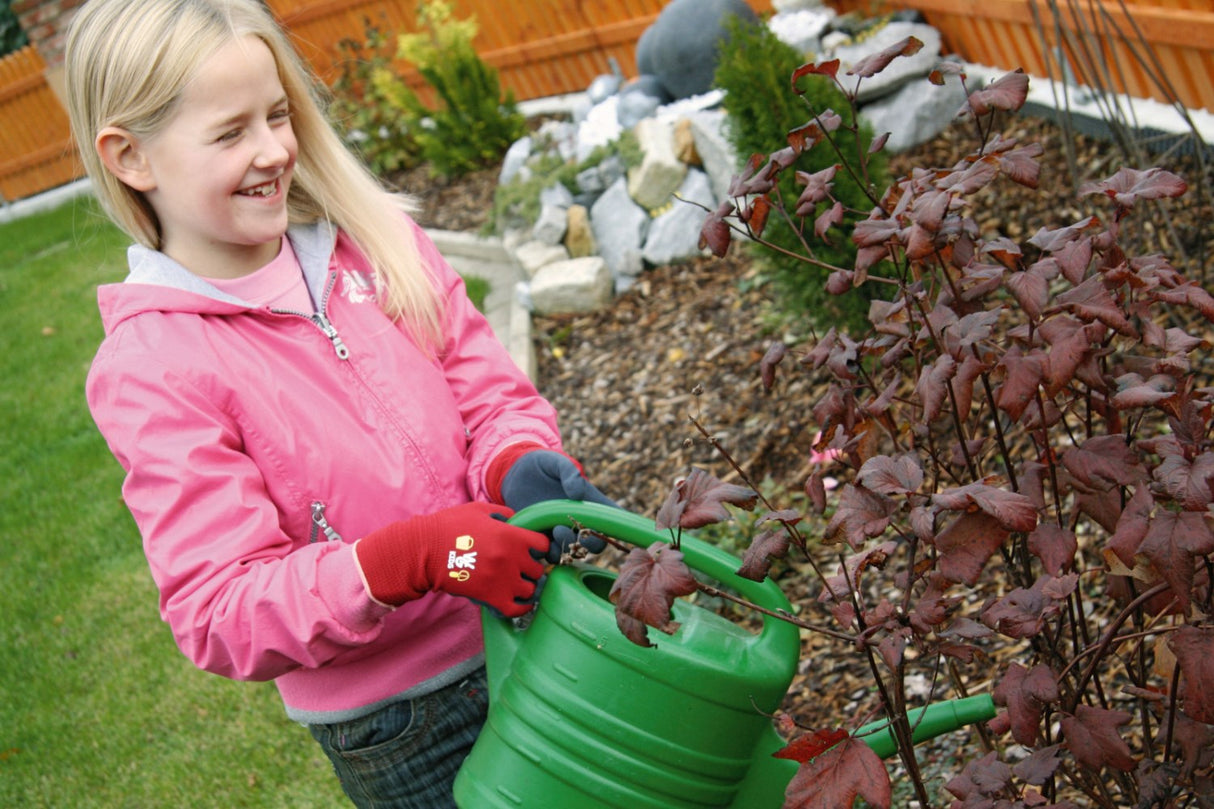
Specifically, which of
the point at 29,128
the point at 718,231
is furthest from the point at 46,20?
the point at 718,231

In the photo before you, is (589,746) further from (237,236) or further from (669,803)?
(237,236)

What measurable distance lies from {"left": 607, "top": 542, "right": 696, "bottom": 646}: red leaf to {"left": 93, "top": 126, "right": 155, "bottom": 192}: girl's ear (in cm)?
104

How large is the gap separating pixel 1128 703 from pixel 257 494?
1.54m

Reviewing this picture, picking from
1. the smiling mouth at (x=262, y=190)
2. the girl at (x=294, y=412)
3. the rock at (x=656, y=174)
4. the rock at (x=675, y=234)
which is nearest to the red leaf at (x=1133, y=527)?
the girl at (x=294, y=412)

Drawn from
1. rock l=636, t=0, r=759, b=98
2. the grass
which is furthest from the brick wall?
rock l=636, t=0, r=759, b=98

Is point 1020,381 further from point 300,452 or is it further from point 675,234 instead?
point 675,234

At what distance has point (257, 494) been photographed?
1673 mm

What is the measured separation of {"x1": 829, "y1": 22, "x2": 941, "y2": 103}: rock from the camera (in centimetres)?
493

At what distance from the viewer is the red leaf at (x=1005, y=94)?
4.65ft

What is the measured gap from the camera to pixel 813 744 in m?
1.26

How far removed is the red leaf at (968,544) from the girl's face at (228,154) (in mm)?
1112

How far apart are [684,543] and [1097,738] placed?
50 centimetres

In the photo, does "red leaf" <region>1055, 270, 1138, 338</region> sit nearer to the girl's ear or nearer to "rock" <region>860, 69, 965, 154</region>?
the girl's ear

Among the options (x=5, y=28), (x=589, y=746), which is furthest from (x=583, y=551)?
(x=5, y=28)
